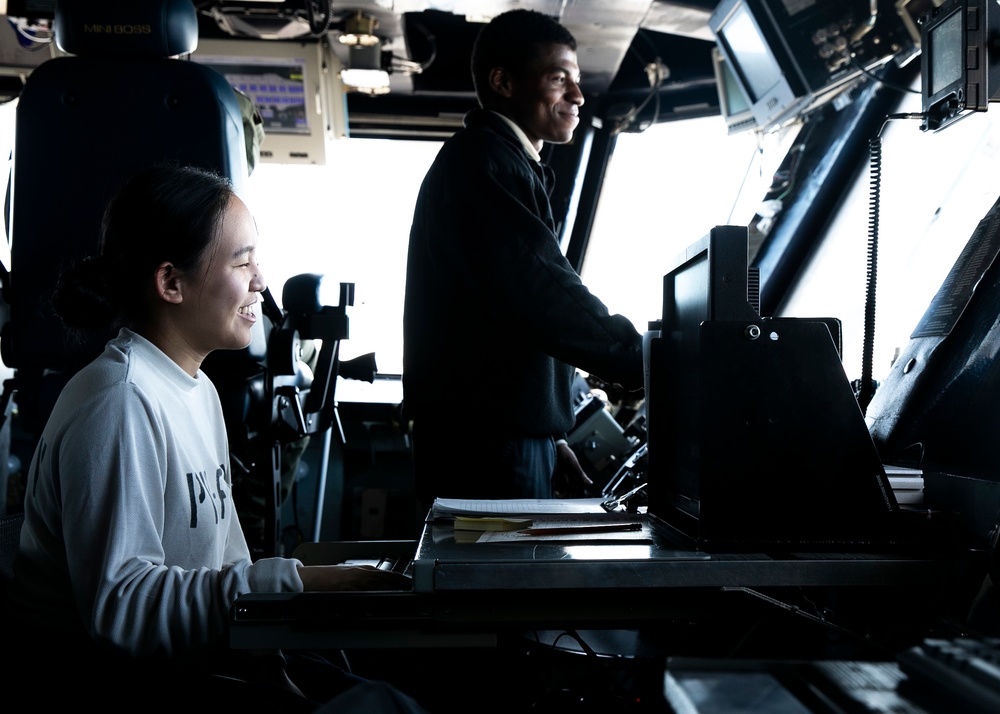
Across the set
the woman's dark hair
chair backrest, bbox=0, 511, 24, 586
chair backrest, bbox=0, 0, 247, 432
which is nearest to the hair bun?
the woman's dark hair

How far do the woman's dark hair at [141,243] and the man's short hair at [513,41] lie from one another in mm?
1019

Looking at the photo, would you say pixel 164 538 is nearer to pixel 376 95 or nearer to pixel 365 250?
pixel 365 250

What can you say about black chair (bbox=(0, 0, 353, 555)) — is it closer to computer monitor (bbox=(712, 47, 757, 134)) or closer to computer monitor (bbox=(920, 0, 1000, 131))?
computer monitor (bbox=(920, 0, 1000, 131))

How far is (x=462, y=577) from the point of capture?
0.98 m

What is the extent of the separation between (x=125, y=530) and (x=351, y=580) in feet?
0.88

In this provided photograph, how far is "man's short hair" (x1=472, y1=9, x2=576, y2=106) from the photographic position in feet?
7.25

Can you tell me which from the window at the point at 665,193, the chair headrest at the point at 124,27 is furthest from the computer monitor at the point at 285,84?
the chair headrest at the point at 124,27

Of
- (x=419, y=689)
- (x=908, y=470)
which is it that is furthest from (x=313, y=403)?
(x=908, y=470)

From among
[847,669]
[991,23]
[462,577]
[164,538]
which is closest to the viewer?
[847,669]

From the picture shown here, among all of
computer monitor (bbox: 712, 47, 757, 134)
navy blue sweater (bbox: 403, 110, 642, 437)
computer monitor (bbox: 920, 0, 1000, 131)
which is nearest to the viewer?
computer monitor (bbox: 920, 0, 1000, 131)

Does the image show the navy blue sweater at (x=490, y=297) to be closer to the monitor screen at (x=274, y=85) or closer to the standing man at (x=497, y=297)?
the standing man at (x=497, y=297)

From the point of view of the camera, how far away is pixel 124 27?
2.34 meters

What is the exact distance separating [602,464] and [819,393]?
2.24 m

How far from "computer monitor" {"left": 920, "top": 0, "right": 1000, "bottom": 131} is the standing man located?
2.11 feet
